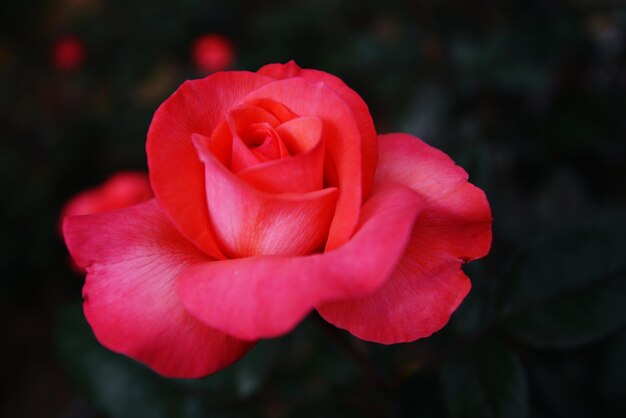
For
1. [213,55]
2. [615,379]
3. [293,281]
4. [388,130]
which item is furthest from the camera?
[213,55]

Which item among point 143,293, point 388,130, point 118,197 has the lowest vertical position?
point 388,130

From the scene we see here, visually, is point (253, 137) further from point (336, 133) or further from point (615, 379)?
point (615, 379)

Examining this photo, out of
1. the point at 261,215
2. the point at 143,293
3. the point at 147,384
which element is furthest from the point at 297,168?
the point at 147,384

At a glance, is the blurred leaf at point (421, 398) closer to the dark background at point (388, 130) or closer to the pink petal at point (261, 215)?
the dark background at point (388, 130)

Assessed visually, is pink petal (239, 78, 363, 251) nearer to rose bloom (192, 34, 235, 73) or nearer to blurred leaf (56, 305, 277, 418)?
blurred leaf (56, 305, 277, 418)

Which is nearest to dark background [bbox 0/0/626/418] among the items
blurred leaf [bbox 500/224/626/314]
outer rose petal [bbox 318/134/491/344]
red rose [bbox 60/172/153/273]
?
blurred leaf [bbox 500/224/626/314]

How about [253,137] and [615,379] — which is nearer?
[253,137]
